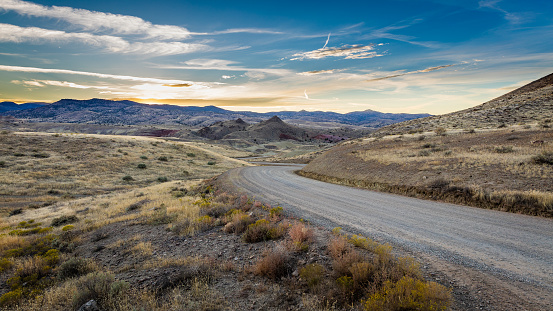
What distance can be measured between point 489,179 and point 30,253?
21.3 metres

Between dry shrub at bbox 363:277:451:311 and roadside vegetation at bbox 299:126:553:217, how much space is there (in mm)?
8933

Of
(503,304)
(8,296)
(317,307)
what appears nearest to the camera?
(503,304)

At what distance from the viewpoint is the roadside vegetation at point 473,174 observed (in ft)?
34.9

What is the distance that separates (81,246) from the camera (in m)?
10.4

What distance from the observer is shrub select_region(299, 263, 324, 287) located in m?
5.15

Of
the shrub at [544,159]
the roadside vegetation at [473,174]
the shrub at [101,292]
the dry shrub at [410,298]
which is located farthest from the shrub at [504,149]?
the shrub at [101,292]

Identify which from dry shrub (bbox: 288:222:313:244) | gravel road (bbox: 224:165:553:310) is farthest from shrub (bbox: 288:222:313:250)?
gravel road (bbox: 224:165:553:310)

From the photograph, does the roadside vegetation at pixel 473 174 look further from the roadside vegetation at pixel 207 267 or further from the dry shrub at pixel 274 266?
the dry shrub at pixel 274 266

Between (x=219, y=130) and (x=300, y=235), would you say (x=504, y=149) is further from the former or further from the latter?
(x=219, y=130)

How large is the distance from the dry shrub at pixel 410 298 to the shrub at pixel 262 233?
417cm

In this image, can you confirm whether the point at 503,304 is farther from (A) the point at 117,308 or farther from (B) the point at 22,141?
(B) the point at 22,141

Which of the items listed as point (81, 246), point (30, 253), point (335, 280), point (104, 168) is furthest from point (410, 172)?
point (104, 168)

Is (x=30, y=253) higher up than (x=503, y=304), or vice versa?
(x=503, y=304)

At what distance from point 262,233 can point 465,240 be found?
6.16 meters
